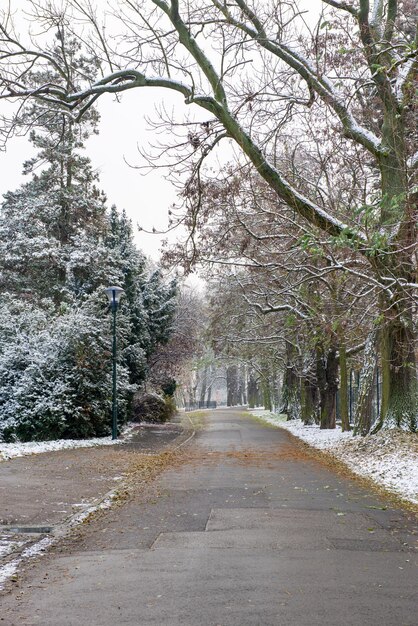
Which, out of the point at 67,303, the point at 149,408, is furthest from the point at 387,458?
the point at 149,408

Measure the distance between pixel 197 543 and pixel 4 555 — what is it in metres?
1.87

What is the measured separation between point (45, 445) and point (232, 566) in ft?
45.7

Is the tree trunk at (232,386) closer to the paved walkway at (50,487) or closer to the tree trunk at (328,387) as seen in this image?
the tree trunk at (328,387)

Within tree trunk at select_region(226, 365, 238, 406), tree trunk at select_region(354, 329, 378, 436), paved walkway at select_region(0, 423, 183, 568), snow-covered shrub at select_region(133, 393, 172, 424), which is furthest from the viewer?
tree trunk at select_region(226, 365, 238, 406)

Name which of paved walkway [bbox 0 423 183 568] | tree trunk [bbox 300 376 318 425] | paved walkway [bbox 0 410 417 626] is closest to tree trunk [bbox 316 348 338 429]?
tree trunk [bbox 300 376 318 425]

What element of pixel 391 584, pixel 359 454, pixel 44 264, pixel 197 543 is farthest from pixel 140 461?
pixel 44 264

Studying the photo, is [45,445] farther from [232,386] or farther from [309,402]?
[232,386]

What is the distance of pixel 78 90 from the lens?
15.0m

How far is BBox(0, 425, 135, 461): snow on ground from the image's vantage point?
16375 mm

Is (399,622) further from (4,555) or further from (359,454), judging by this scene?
(359,454)

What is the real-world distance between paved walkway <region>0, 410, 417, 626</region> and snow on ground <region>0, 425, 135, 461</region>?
7241 millimetres

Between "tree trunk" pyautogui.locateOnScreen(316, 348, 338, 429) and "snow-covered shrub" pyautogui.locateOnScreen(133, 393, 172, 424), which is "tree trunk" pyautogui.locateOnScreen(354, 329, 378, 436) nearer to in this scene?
"tree trunk" pyautogui.locateOnScreen(316, 348, 338, 429)

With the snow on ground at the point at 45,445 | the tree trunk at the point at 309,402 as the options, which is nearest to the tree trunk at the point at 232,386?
the tree trunk at the point at 309,402

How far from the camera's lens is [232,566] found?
584 cm
